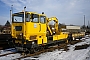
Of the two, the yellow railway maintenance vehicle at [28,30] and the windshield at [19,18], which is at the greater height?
the windshield at [19,18]

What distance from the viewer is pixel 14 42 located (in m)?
10.6

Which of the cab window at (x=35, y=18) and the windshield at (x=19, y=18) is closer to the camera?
the windshield at (x=19, y=18)

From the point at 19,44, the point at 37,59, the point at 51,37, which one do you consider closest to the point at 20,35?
the point at 19,44

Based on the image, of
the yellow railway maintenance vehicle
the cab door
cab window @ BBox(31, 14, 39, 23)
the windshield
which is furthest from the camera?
the cab door

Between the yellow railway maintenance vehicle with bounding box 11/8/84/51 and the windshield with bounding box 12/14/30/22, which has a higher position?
the windshield with bounding box 12/14/30/22

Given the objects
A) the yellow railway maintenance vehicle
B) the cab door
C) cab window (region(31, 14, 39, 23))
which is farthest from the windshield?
the cab door

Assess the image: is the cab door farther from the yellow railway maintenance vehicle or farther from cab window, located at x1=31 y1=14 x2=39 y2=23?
cab window, located at x1=31 y1=14 x2=39 y2=23

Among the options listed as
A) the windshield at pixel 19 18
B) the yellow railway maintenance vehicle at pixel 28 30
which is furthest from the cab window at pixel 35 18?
the windshield at pixel 19 18

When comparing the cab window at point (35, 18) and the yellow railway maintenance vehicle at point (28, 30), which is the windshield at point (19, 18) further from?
the cab window at point (35, 18)

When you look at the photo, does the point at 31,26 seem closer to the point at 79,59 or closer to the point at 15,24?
the point at 15,24

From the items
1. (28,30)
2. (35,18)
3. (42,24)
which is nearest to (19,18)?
(35,18)

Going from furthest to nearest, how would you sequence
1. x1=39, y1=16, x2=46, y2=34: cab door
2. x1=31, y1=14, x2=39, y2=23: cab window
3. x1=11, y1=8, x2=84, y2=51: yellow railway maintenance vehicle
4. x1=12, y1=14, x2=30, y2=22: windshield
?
x1=39, y1=16, x2=46, y2=34: cab door → x1=31, y1=14, x2=39, y2=23: cab window → x1=12, y1=14, x2=30, y2=22: windshield → x1=11, y1=8, x2=84, y2=51: yellow railway maintenance vehicle

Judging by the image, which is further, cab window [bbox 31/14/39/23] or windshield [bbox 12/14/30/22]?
cab window [bbox 31/14/39/23]

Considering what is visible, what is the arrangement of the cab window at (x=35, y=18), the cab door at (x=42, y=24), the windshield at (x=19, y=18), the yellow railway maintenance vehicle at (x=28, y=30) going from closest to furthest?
the yellow railway maintenance vehicle at (x=28, y=30)
the windshield at (x=19, y=18)
the cab window at (x=35, y=18)
the cab door at (x=42, y=24)
